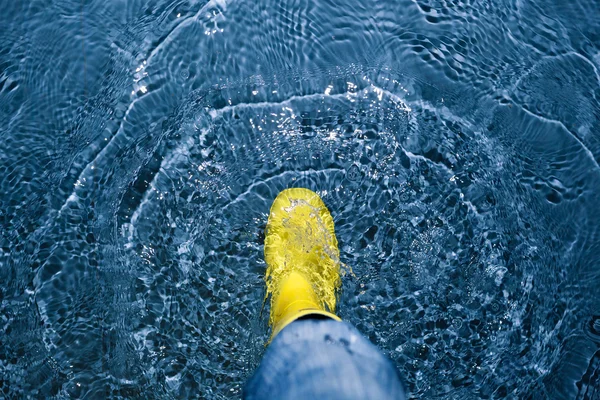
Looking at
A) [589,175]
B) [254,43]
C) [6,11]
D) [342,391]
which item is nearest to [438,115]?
[589,175]

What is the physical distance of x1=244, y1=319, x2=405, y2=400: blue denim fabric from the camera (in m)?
1.06

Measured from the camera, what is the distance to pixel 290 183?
187cm

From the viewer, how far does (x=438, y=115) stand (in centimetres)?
195

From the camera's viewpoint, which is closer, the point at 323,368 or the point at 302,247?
the point at 323,368

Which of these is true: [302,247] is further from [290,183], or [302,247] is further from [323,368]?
[323,368]

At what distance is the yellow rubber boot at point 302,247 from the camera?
5.64ft

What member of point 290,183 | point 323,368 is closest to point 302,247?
point 290,183

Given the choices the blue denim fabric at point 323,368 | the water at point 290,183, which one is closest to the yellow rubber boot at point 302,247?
the water at point 290,183

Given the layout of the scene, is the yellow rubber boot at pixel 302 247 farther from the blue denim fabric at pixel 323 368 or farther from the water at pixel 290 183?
the blue denim fabric at pixel 323 368

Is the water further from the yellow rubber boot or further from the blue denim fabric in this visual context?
the blue denim fabric

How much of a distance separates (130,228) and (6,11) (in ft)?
2.81

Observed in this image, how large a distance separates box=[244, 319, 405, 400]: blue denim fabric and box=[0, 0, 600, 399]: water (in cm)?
52

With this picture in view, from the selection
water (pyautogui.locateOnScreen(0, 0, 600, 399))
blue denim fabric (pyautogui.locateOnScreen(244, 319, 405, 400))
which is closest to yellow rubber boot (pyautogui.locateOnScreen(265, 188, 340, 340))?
water (pyautogui.locateOnScreen(0, 0, 600, 399))

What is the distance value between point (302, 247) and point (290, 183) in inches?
8.0
